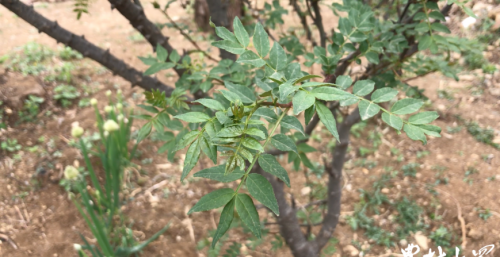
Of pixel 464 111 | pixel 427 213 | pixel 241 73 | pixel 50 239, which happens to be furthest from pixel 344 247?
pixel 464 111

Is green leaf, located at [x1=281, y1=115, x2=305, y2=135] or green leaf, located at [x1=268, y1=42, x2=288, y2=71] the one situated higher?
green leaf, located at [x1=268, y1=42, x2=288, y2=71]

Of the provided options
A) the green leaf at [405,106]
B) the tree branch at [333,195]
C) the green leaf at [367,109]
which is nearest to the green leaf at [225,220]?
the green leaf at [367,109]

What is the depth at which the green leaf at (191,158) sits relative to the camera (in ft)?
2.13

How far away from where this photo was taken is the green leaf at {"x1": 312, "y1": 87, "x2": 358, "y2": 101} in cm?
61

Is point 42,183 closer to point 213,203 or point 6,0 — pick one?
point 6,0

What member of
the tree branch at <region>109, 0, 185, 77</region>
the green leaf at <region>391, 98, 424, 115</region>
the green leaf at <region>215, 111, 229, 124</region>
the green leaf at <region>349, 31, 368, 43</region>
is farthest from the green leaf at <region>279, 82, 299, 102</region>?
the tree branch at <region>109, 0, 185, 77</region>

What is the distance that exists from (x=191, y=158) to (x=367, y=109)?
394 millimetres

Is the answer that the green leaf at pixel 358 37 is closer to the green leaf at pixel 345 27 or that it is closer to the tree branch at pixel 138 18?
the green leaf at pixel 345 27

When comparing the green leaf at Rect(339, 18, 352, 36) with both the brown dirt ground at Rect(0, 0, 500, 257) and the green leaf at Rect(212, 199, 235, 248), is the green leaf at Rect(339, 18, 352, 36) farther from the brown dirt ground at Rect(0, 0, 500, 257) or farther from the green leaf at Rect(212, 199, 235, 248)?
the brown dirt ground at Rect(0, 0, 500, 257)

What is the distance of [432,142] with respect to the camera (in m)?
3.09

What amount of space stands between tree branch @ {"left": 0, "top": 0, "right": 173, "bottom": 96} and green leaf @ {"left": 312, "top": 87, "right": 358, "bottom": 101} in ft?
A: 2.44

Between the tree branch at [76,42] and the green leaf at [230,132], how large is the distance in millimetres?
674

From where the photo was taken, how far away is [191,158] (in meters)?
0.65

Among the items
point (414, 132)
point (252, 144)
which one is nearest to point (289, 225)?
point (414, 132)
